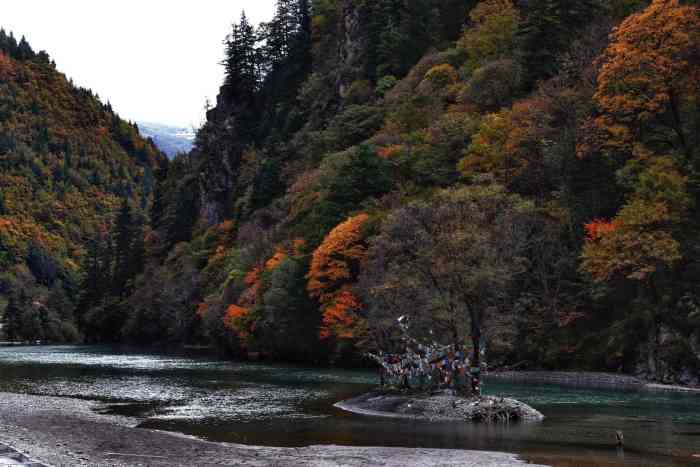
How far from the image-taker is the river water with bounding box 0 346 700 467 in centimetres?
3975

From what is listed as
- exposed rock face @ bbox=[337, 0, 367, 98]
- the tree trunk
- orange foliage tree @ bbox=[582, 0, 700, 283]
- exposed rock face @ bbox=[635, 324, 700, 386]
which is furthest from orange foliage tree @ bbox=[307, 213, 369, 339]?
exposed rock face @ bbox=[337, 0, 367, 98]

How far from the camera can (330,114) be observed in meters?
158

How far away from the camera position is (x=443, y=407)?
53.2 metres

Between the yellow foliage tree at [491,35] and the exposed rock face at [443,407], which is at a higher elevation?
the yellow foliage tree at [491,35]

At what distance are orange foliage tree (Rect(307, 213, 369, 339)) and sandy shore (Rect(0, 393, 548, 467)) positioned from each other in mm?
50901

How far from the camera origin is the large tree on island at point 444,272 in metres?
57.4

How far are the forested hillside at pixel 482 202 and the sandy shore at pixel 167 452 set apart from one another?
64.6ft

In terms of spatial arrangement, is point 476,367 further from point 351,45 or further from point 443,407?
point 351,45

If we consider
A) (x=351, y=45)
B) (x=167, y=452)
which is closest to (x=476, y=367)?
(x=167, y=452)

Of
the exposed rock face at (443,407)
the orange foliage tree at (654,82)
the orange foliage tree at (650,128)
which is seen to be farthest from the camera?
the orange foliage tree at (654,82)

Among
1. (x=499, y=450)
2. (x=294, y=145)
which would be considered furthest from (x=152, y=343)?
(x=499, y=450)

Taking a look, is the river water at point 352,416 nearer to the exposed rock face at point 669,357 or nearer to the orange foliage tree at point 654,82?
the exposed rock face at point 669,357

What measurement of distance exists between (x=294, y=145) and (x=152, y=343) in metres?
50.4

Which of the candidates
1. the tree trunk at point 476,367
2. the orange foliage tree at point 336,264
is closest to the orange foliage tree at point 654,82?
the tree trunk at point 476,367
